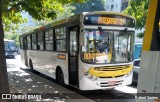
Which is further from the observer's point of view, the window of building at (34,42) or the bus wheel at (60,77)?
the window of building at (34,42)

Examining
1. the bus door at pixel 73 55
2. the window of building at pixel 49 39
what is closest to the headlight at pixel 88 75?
the bus door at pixel 73 55

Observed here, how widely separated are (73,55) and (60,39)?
1.36 meters

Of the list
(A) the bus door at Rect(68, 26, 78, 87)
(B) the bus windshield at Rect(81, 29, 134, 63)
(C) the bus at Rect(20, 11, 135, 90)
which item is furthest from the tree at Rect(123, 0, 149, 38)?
(A) the bus door at Rect(68, 26, 78, 87)

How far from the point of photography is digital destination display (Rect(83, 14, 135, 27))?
27.7 ft

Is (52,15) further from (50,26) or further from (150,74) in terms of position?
(150,74)

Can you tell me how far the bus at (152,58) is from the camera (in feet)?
12.1

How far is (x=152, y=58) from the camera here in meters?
3.77

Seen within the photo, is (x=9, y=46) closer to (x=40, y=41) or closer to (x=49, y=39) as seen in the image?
(x=40, y=41)

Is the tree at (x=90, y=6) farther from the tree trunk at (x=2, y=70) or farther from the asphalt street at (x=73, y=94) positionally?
the tree trunk at (x=2, y=70)

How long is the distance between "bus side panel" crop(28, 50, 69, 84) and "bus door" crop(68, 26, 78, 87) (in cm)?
27

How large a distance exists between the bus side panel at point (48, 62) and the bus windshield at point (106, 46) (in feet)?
5.02

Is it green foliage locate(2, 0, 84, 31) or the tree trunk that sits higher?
green foliage locate(2, 0, 84, 31)

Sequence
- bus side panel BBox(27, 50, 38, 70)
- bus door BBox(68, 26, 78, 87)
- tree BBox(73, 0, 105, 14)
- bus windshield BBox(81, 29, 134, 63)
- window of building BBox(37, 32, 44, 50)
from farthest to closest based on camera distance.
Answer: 1. tree BBox(73, 0, 105, 14)
2. bus side panel BBox(27, 50, 38, 70)
3. window of building BBox(37, 32, 44, 50)
4. bus door BBox(68, 26, 78, 87)
5. bus windshield BBox(81, 29, 134, 63)

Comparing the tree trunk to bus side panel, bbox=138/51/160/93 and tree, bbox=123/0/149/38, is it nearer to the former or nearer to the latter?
bus side panel, bbox=138/51/160/93
